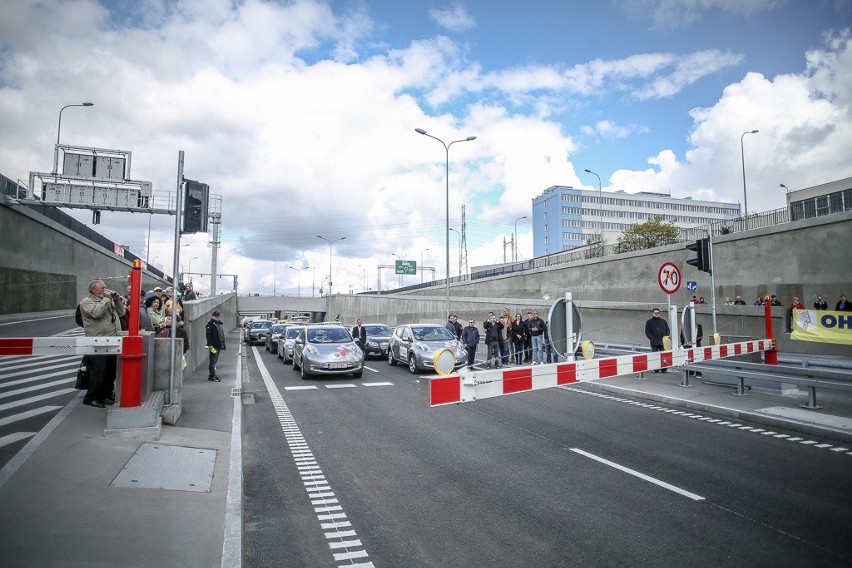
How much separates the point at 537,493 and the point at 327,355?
10.3 metres

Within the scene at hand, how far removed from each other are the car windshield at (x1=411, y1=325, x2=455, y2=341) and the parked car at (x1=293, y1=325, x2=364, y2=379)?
2.43 metres

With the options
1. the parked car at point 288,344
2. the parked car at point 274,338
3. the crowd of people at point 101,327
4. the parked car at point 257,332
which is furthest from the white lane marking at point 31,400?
the parked car at point 257,332

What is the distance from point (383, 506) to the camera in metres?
5.18

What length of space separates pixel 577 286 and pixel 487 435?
2973 centimetres

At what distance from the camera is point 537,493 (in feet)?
18.0

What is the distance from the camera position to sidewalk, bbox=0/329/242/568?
3730 mm

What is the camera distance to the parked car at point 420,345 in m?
16.4

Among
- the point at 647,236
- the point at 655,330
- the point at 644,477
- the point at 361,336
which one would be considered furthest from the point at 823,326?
the point at 647,236

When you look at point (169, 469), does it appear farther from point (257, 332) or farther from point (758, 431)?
point (257, 332)

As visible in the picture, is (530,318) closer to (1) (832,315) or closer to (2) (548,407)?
(2) (548,407)

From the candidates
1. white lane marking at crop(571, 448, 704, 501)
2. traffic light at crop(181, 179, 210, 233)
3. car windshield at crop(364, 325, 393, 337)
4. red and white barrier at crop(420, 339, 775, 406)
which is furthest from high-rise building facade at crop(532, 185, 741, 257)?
traffic light at crop(181, 179, 210, 233)

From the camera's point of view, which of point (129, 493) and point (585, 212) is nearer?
point (129, 493)

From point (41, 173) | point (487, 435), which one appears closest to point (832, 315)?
point (487, 435)

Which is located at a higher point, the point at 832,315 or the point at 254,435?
the point at 832,315
